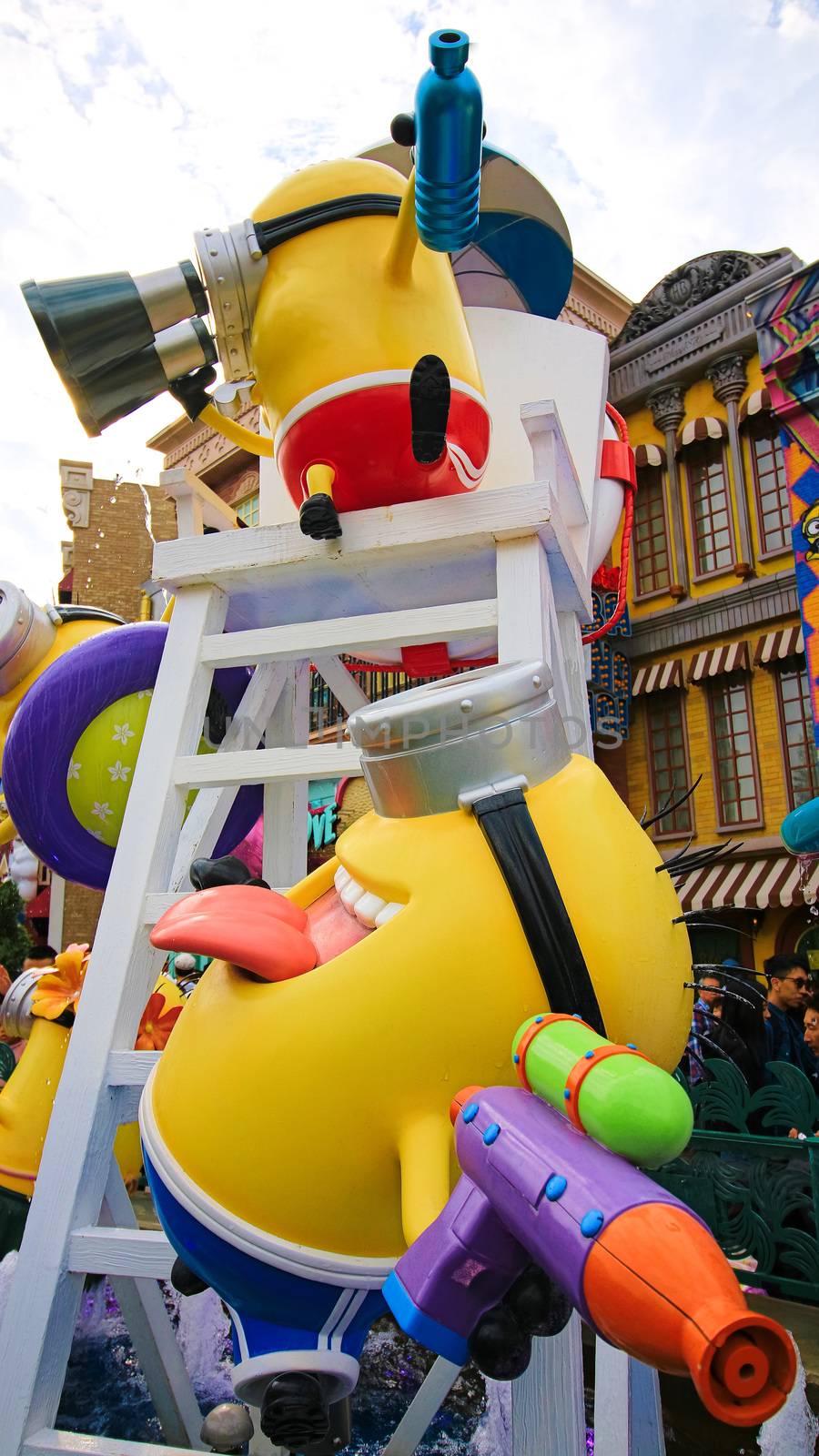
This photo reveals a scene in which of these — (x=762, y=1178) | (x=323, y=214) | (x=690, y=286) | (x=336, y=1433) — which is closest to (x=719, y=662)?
(x=690, y=286)

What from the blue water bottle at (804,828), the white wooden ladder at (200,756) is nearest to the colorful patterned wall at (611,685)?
the blue water bottle at (804,828)

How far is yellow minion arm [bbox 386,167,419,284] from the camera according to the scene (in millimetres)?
1721

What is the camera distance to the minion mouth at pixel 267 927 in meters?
1.03

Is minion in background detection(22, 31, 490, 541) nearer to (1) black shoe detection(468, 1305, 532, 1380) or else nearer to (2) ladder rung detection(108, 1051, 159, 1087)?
(2) ladder rung detection(108, 1051, 159, 1087)

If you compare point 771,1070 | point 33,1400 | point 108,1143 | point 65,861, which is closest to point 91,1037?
point 108,1143

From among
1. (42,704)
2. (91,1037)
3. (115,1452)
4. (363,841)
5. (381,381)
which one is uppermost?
(381,381)

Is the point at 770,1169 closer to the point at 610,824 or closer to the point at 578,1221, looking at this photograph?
the point at 610,824

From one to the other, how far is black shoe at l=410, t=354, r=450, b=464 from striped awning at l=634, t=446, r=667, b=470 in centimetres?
859

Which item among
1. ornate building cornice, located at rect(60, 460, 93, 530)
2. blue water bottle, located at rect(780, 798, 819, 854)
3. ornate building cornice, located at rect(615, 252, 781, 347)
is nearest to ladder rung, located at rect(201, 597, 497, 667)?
blue water bottle, located at rect(780, 798, 819, 854)

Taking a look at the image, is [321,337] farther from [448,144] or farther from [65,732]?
[65,732]

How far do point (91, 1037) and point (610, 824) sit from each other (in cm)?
100

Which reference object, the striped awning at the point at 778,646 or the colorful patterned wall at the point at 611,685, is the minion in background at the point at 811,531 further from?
the colorful patterned wall at the point at 611,685

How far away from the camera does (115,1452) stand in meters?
1.30

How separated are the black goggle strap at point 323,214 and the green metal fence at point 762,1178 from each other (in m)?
2.34
